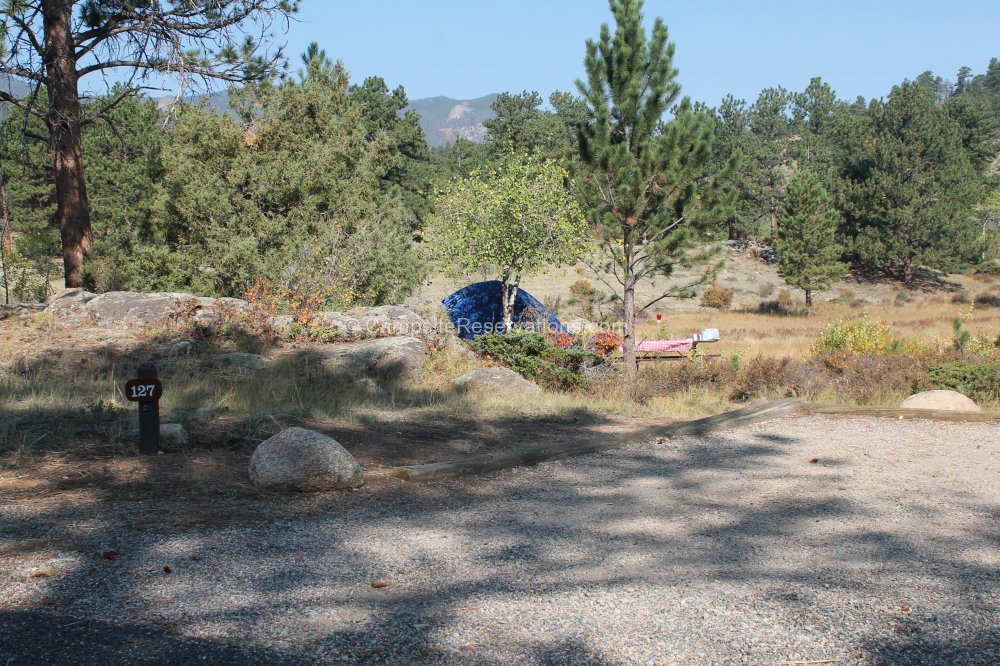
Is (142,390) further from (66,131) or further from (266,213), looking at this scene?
(266,213)

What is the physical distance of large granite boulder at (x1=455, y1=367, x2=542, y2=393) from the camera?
39.0 feet

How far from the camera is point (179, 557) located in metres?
4.56

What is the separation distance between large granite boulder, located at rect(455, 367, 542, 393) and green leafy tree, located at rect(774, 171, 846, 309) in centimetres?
3315

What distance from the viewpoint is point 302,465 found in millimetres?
6086

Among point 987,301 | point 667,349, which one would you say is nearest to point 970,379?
point 667,349

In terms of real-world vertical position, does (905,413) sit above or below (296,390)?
below

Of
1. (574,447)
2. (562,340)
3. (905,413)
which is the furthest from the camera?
(562,340)

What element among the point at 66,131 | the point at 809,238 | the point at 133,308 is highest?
the point at 66,131

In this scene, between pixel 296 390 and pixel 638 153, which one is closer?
pixel 296 390

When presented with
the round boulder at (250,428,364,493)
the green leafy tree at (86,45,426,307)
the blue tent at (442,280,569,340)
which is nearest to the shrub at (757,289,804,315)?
the blue tent at (442,280,569,340)

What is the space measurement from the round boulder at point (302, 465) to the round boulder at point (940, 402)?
7.82m

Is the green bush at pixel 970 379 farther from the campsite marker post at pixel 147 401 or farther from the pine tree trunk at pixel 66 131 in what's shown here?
the pine tree trunk at pixel 66 131

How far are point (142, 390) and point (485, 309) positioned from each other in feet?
47.3

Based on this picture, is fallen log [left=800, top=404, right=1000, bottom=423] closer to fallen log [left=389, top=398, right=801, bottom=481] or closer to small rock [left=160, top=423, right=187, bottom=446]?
fallen log [left=389, top=398, right=801, bottom=481]
